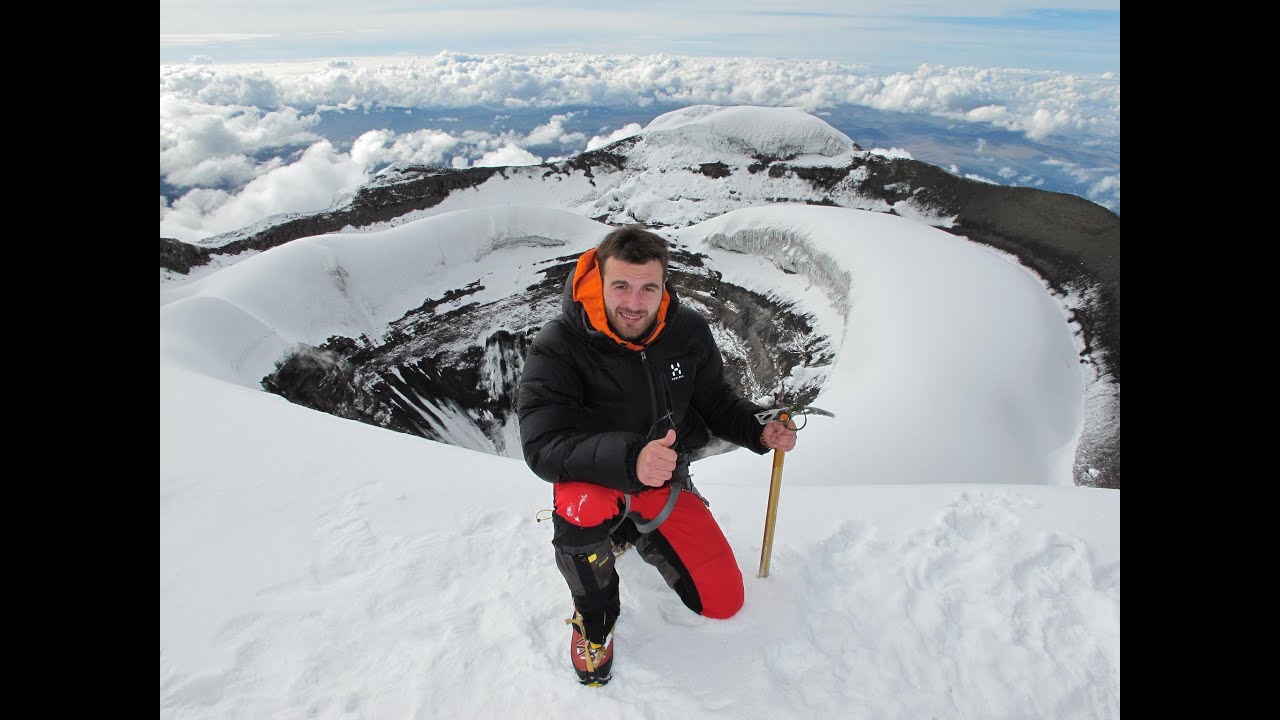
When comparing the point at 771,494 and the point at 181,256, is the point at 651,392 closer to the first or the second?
the point at 771,494

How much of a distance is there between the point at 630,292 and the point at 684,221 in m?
40.9

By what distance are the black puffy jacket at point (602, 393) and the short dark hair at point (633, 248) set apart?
15 centimetres

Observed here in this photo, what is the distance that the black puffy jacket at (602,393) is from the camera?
10.4ft

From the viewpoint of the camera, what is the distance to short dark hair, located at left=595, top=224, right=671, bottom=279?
129 inches

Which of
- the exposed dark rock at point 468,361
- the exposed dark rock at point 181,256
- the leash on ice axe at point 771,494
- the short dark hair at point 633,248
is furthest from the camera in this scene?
the exposed dark rock at point 181,256

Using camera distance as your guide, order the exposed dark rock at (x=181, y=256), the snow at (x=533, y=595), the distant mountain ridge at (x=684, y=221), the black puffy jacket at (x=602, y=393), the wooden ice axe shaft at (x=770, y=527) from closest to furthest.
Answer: the snow at (x=533, y=595) < the black puffy jacket at (x=602, y=393) < the wooden ice axe shaft at (x=770, y=527) < the distant mountain ridge at (x=684, y=221) < the exposed dark rock at (x=181, y=256)

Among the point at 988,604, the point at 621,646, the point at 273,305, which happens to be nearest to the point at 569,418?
the point at 621,646

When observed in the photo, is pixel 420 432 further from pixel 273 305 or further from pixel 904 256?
pixel 904 256

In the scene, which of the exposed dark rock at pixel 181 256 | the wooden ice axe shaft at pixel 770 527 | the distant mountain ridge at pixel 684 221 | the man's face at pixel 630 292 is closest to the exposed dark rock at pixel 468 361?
the distant mountain ridge at pixel 684 221

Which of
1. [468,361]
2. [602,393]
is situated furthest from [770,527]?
[468,361]

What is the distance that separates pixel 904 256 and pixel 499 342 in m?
18.6

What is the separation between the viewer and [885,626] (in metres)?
3.41

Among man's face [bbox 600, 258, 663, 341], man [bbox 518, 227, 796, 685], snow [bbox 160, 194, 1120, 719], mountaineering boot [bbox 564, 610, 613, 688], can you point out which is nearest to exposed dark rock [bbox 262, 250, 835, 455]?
snow [bbox 160, 194, 1120, 719]

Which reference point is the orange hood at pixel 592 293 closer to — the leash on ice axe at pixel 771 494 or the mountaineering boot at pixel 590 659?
the leash on ice axe at pixel 771 494
